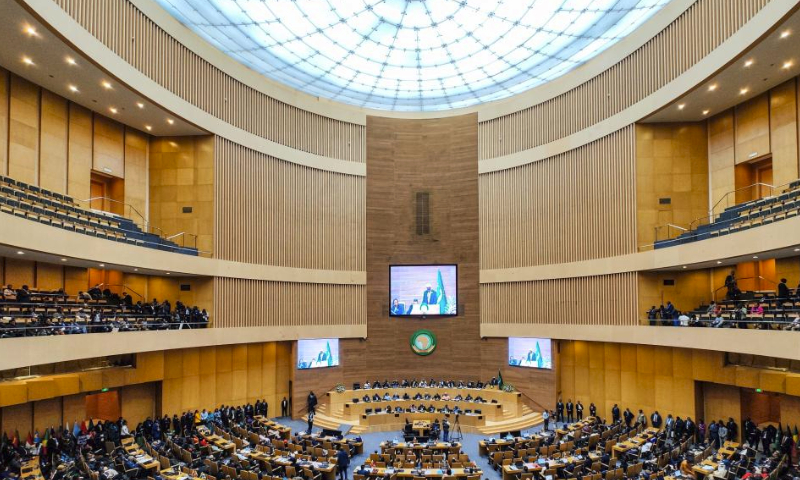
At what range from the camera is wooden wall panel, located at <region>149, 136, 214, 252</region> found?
1003 inches

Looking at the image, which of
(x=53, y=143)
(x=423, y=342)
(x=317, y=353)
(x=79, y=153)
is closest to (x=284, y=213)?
(x=317, y=353)

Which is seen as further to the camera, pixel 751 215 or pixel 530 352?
pixel 530 352

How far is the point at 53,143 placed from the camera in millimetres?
21000

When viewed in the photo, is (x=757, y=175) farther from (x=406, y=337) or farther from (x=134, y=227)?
(x=134, y=227)

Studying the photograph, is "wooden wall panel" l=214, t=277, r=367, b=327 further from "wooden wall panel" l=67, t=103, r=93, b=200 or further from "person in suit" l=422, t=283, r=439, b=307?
"wooden wall panel" l=67, t=103, r=93, b=200

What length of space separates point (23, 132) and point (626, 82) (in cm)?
2403

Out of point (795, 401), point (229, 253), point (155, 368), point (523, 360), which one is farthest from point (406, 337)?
point (795, 401)

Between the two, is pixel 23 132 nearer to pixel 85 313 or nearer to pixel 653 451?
pixel 85 313

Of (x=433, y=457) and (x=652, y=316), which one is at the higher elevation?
(x=652, y=316)

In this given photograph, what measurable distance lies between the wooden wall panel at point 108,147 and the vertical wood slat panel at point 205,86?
3.54m

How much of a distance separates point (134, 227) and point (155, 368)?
6.07 m

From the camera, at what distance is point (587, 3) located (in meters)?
22.6

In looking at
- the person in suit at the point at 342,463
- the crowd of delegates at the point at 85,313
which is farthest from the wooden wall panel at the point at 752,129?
the crowd of delegates at the point at 85,313

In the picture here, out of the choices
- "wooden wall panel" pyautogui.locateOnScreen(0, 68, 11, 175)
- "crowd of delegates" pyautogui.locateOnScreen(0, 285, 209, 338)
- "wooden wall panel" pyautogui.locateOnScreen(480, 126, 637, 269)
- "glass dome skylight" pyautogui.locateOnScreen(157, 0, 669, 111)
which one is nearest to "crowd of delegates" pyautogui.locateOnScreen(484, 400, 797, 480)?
"wooden wall panel" pyautogui.locateOnScreen(480, 126, 637, 269)
